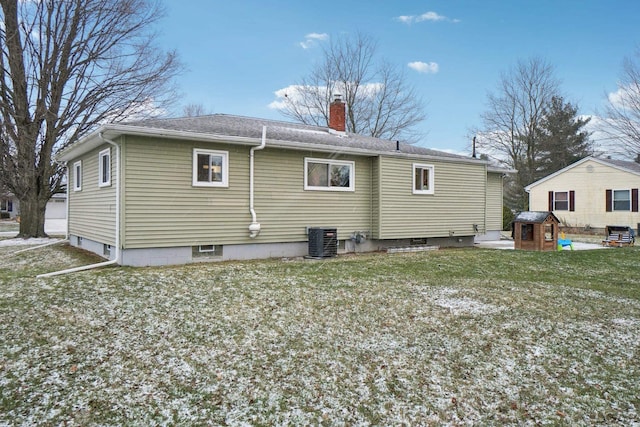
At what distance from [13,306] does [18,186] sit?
11652mm

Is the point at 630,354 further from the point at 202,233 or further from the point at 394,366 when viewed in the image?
the point at 202,233

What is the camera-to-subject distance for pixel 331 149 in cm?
1066

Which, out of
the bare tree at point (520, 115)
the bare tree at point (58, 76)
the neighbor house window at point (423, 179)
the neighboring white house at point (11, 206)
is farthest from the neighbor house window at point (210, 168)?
the neighboring white house at point (11, 206)

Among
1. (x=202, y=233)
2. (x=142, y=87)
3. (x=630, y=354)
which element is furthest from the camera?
(x=142, y=87)

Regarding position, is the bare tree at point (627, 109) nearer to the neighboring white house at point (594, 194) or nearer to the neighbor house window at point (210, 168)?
the neighboring white house at point (594, 194)

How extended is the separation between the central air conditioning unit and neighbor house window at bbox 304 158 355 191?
1158mm

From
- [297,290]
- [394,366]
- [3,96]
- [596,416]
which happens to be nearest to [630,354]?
[596,416]

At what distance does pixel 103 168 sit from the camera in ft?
32.2

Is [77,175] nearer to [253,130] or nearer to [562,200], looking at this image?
[253,130]

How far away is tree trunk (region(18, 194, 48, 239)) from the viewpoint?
14.6m

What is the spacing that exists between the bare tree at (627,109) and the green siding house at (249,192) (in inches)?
348

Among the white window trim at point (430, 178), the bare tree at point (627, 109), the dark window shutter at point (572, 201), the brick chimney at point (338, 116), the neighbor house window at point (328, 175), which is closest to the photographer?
the neighbor house window at point (328, 175)

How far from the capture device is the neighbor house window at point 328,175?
1073cm

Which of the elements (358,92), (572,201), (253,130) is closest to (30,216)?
(253,130)
